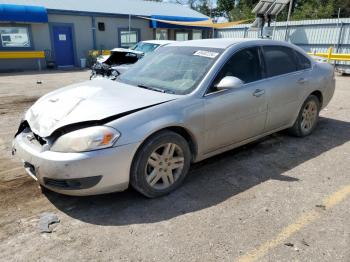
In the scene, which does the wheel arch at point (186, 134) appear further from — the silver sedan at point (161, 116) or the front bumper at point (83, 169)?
the front bumper at point (83, 169)

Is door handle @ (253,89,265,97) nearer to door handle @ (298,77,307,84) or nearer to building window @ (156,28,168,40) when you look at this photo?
door handle @ (298,77,307,84)

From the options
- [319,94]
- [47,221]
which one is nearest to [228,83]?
[47,221]

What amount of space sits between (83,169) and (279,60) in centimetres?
331

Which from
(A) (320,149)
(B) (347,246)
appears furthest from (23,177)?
(A) (320,149)

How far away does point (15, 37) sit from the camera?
56.6 ft

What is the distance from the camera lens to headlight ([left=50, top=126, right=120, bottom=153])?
2.89 m

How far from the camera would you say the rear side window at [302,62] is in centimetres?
505

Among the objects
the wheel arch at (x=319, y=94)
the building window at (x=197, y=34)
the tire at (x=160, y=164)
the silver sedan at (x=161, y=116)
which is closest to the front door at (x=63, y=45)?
the building window at (x=197, y=34)

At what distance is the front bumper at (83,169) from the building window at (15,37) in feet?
54.1

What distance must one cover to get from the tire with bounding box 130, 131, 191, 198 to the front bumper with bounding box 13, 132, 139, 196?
128 millimetres

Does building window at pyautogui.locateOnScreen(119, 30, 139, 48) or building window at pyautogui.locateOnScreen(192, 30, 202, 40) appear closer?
building window at pyautogui.locateOnScreen(119, 30, 139, 48)

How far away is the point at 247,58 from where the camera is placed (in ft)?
13.8

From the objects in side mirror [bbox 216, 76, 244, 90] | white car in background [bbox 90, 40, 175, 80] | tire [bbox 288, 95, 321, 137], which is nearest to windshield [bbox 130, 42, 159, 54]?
white car in background [bbox 90, 40, 175, 80]

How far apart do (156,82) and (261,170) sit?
69.9 inches
